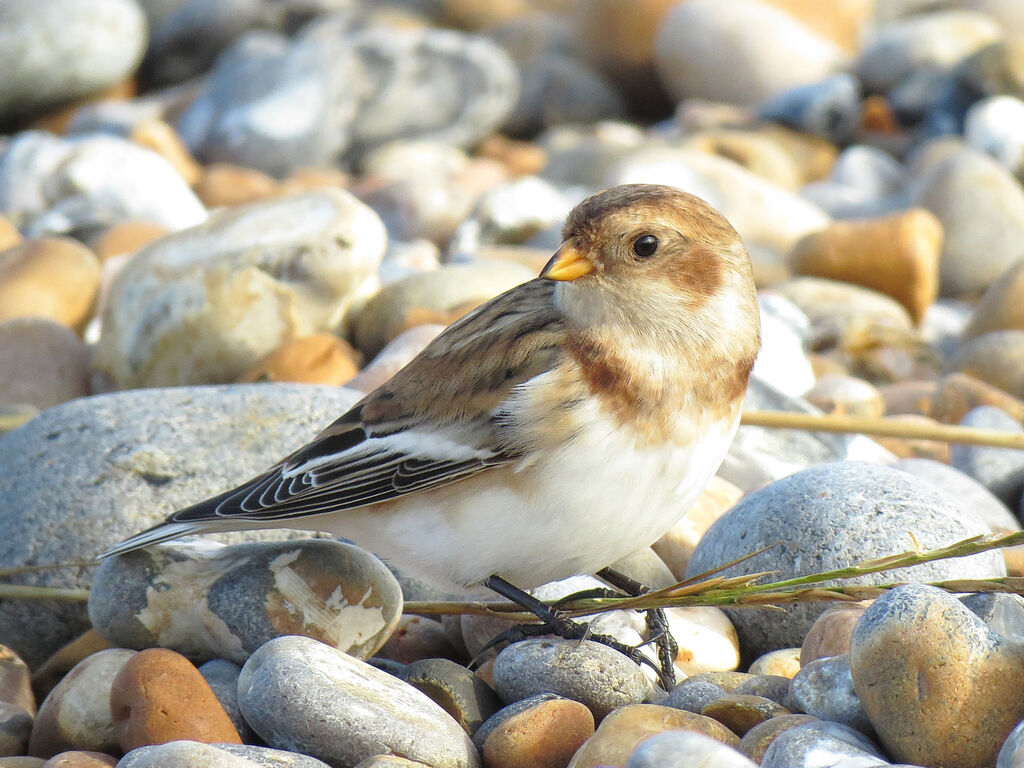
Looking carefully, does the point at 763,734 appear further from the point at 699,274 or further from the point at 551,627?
the point at 699,274

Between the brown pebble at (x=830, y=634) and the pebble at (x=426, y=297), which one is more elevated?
the brown pebble at (x=830, y=634)

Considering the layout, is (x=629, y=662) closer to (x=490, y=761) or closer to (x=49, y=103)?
(x=490, y=761)

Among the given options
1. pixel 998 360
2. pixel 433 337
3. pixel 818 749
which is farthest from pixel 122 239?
pixel 818 749

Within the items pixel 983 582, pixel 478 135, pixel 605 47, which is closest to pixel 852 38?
pixel 605 47

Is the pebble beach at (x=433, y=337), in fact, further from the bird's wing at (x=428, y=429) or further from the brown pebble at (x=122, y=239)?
the bird's wing at (x=428, y=429)

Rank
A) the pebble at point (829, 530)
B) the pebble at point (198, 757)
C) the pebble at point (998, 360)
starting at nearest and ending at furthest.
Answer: the pebble at point (198, 757) < the pebble at point (829, 530) < the pebble at point (998, 360)

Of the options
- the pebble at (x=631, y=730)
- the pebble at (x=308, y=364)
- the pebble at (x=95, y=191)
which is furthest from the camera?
the pebble at (x=95, y=191)

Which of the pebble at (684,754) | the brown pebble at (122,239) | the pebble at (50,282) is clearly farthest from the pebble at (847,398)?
the brown pebble at (122,239)

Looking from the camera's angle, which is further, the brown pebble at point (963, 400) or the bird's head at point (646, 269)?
the brown pebble at point (963, 400)
